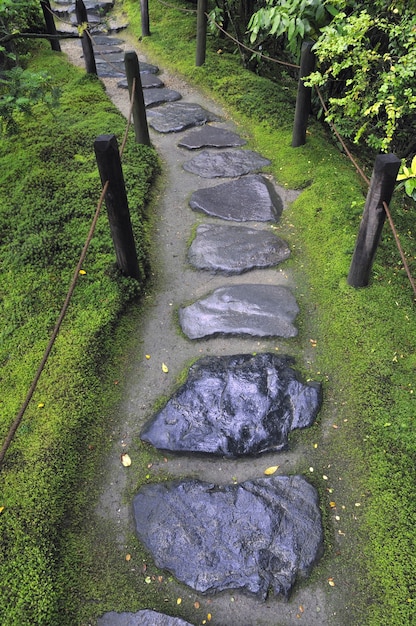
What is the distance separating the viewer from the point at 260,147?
5.94 meters

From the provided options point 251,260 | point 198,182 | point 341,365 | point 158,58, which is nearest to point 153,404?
point 341,365

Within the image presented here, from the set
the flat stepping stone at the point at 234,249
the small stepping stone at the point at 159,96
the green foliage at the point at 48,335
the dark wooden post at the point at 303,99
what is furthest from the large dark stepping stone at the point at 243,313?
the small stepping stone at the point at 159,96

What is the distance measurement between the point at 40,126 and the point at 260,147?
2.77 meters

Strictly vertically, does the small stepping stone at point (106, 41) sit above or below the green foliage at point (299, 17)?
below

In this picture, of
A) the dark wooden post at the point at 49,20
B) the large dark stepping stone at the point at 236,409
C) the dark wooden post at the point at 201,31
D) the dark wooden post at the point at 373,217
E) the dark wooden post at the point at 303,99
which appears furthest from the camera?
the dark wooden post at the point at 49,20

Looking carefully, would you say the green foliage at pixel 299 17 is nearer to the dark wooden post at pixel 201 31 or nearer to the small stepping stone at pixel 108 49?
the dark wooden post at pixel 201 31

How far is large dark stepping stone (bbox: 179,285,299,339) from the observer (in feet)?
11.9

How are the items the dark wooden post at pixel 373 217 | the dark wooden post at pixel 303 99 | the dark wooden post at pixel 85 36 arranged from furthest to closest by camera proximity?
the dark wooden post at pixel 85 36, the dark wooden post at pixel 303 99, the dark wooden post at pixel 373 217

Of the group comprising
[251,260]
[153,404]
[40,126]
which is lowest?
[153,404]

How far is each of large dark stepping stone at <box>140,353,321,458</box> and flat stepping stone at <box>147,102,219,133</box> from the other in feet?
14.1

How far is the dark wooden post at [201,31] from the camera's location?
6977 mm

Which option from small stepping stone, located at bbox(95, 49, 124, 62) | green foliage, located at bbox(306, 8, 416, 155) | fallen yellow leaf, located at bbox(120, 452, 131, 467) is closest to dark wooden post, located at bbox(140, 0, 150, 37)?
small stepping stone, located at bbox(95, 49, 124, 62)

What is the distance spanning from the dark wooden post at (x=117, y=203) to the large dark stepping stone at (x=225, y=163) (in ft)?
7.17

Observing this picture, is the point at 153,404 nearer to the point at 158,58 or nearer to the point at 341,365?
the point at 341,365
